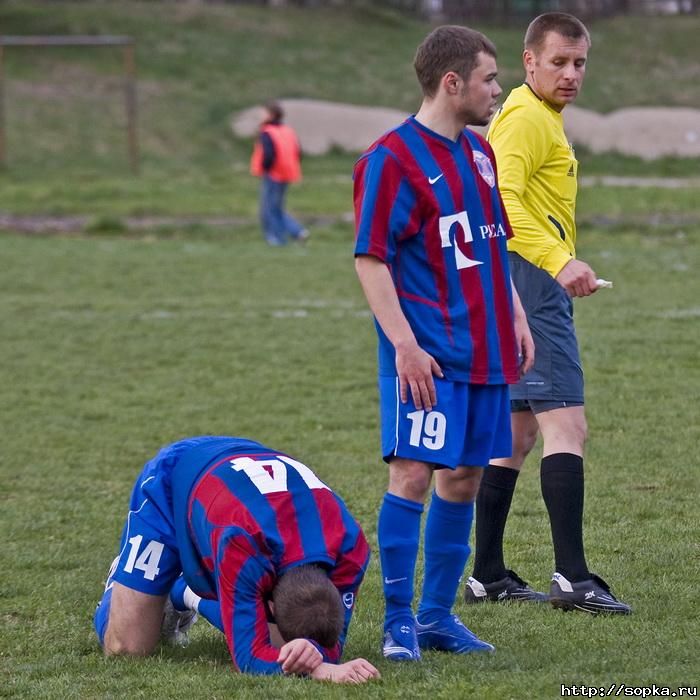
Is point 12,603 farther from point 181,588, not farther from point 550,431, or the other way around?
point 550,431

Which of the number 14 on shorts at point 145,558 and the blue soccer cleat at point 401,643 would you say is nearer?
the blue soccer cleat at point 401,643

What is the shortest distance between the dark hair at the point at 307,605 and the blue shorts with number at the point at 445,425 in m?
0.52

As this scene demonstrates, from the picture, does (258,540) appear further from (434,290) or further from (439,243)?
(439,243)

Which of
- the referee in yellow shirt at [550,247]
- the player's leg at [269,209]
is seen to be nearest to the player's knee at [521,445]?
the referee in yellow shirt at [550,247]

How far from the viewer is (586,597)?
461cm

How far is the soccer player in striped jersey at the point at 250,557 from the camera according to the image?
145 inches

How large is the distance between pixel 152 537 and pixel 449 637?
3.34 feet

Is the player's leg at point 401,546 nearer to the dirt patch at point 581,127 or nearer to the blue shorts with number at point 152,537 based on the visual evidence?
the blue shorts with number at point 152,537

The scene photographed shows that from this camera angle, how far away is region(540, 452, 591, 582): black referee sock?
15.5 ft

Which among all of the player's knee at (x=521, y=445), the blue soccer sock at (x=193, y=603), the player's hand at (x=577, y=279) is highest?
the player's hand at (x=577, y=279)

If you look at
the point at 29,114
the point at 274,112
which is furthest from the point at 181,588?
the point at 29,114

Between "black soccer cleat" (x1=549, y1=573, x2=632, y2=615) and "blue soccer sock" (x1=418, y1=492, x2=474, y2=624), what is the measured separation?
56 centimetres

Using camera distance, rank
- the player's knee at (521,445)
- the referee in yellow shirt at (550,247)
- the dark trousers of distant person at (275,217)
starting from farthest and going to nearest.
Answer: the dark trousers of distant person at (275,217), the player's knee at (521,445), the referee in yellow shirt at (550,247)

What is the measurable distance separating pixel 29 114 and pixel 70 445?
85.3 feet
